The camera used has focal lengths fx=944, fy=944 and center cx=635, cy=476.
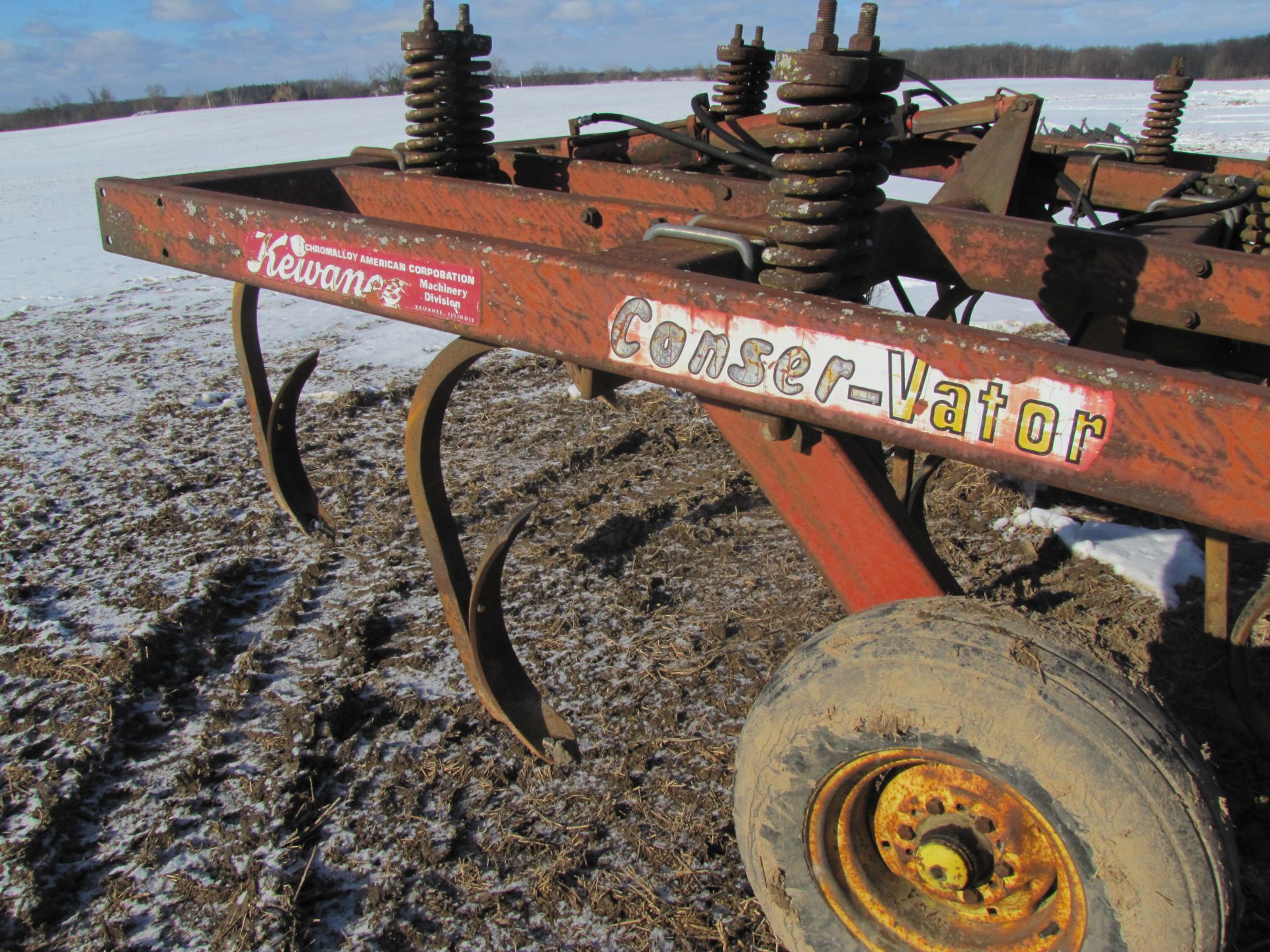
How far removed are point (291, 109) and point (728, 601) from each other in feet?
92.2

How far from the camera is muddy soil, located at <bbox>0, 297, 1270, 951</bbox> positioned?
6.29 ft

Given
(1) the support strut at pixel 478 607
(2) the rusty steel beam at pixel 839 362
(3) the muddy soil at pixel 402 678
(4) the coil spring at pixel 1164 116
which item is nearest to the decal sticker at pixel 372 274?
(2) the rusty steel beam at pixel 839 362

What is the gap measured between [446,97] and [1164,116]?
2.52 m

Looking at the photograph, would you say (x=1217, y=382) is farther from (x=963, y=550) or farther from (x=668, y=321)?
(x=963, y=550)

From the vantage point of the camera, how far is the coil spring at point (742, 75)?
351 cm

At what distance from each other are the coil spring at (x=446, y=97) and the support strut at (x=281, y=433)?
1.01 meters

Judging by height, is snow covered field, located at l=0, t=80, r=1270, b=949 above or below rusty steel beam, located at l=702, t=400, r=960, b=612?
below

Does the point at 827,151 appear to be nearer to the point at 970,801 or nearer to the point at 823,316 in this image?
the point at 823,316

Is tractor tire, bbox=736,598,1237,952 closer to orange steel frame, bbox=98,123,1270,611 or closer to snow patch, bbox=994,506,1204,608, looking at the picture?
orange steel frame, bbox=98,123,1270,611

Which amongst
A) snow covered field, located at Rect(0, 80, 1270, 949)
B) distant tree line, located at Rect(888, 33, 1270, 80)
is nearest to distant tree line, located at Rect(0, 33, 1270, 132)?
distant tree line, located at Rect(888, 33, 1270, 80)

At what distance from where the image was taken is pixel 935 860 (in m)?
1.44

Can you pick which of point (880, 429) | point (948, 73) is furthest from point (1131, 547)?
point (948, 73)

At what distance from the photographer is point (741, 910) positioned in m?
1.89

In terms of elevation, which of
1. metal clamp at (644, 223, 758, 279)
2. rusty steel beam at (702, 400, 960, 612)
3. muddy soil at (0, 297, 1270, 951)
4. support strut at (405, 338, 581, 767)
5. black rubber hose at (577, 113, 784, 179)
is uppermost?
black rubber hose at (577, 113, 784, 179)
